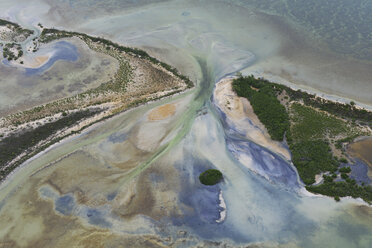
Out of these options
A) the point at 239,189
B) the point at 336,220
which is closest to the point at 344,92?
the point at 336,220

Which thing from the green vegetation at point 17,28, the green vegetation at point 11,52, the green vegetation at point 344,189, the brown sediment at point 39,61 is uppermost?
the green vegetation at point 17,28

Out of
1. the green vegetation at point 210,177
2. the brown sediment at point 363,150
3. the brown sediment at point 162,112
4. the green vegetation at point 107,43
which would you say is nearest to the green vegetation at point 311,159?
the brown sediment at point 363,150

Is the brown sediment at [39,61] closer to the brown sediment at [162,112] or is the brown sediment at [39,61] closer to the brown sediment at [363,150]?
the brown sediment at [162,112]

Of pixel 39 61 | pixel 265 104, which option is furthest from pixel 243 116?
pixel 39 61

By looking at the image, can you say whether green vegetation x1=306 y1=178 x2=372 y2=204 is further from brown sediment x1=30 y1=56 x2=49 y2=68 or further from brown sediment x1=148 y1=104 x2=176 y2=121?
brown sediment x1=30 y1=56 x2=49 y2=68

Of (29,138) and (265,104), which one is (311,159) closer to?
(265,104)

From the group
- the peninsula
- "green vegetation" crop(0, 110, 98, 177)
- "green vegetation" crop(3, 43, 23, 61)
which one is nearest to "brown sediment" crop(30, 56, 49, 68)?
the peninsula
